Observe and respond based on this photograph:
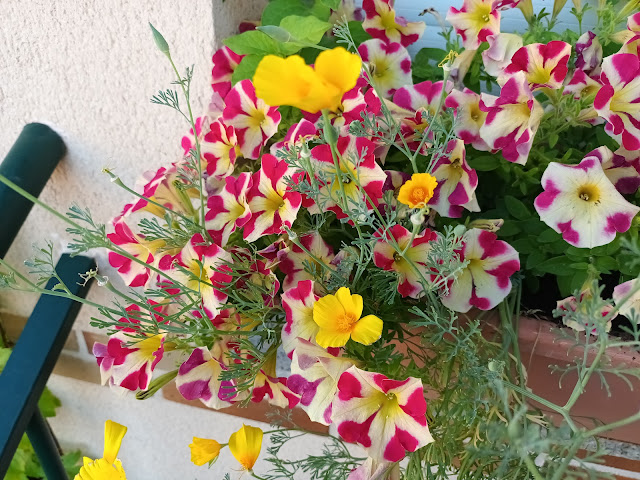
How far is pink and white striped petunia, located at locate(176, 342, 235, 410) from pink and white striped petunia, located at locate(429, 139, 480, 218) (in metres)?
0.23

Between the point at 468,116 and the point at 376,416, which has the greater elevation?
the point at 468,116

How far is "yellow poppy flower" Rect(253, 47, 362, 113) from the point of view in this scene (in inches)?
10.5

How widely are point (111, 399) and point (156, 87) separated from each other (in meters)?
0.65

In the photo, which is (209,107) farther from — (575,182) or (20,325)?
(20,325)

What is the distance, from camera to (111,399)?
1042mm

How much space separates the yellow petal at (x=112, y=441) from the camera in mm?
470

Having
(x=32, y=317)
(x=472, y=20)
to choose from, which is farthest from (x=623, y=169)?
(x=32, y=317)

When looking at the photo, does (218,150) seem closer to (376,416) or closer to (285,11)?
(285,11)

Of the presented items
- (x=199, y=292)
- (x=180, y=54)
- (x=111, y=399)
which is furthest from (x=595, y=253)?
(x=111, y=399)

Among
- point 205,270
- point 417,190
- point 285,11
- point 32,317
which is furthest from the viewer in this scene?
point 32,317

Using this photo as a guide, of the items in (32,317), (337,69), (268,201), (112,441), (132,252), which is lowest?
(32,317)

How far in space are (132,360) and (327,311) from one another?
0.21 metres

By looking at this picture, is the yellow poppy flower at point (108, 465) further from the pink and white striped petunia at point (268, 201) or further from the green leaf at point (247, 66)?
the green leaf at point (247, 66)

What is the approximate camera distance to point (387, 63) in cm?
56
